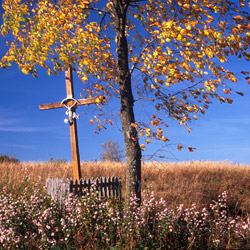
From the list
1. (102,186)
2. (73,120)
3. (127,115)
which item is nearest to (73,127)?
(73,120)

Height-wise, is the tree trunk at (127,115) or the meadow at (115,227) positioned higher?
the tree trunk at (127,115)

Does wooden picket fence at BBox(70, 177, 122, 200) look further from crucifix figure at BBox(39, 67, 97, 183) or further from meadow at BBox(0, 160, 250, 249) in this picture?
meadow at BBox(0, 160, 250, 249)

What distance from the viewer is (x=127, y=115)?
8.05 metres

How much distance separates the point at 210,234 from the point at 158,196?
200 inches

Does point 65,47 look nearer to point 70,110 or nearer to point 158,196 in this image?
point 70,110

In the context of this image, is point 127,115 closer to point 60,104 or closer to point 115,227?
point 115,227

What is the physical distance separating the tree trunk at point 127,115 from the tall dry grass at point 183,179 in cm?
340

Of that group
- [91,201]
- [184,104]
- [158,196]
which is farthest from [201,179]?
[91,201]

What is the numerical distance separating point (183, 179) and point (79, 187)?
6182 millimetres

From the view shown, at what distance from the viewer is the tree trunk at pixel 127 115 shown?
797cm

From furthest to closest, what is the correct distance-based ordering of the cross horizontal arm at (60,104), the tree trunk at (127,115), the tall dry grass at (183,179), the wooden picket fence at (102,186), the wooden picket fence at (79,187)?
the tall dry grass at (183,179), the cross horizontal arm at (60,104), the wooden picket fence at (102,186), the wooden picket fence at (79,187), the tree trunk at (127,115)

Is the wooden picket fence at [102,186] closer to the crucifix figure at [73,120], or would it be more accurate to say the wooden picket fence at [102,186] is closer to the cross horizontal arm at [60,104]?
the crucifix figure at [73,120]

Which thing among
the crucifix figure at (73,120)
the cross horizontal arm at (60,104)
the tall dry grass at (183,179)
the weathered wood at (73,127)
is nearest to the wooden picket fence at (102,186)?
the weathered wood at (73,127)

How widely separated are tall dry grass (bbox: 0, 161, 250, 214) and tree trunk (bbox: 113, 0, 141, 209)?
11.1 ft
